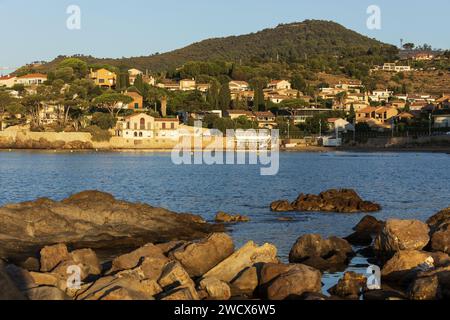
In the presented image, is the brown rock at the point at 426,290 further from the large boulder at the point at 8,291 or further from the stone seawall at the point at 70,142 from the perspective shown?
the stone seawall at the point at 70,142

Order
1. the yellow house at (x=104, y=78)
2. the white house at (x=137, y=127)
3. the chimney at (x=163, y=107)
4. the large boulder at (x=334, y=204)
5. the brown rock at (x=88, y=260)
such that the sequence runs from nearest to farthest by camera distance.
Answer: the brown rock at (x=88, y=260) → the large boulder at (x=334, y=204) → the white house at (x=137, y=127) → the chimney at (x=163, y=107) → the yellow house at (x=104, y=78)

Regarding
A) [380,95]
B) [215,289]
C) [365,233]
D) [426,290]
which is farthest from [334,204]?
[380,95]

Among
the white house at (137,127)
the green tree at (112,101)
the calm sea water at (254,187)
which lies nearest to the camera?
the calm sea water at (254,187)

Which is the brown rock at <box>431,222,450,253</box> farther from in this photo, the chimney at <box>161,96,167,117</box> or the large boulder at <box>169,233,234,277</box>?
the chimney at <box>161,96,167,117</box>

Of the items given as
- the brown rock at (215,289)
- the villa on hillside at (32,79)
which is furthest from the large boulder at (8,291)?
the villa on hillside at (32,79)

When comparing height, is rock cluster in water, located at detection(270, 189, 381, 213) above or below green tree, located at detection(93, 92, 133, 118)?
below

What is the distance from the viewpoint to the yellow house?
383 feet

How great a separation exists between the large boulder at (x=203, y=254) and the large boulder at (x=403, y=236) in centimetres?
391

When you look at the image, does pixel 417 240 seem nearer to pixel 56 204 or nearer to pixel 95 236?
pixel 95 236

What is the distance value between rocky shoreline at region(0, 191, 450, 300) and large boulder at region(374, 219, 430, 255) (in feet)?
0.07

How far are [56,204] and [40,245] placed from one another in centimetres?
356

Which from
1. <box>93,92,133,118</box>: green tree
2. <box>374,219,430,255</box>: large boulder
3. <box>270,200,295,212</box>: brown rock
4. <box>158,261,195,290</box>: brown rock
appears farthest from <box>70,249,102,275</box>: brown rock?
<box>93,92,133,118</box>: green tree

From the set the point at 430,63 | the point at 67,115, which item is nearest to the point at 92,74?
the point at 67,115

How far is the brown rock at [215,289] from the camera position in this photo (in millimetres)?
13570
